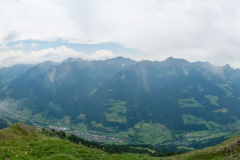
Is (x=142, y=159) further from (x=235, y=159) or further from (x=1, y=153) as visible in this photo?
(x=1, y=153)

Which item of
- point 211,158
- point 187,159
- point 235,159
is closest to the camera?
point 235,159

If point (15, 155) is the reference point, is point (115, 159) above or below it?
below

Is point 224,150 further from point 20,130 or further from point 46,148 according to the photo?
point 20,130

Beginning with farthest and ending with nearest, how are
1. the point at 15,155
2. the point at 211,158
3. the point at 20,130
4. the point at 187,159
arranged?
the point at 20,130 < the point at 187,159 < the point at 211,158 < the point at 15,155

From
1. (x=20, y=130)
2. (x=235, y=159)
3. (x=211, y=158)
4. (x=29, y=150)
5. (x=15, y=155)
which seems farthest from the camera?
(x=20, y=130)

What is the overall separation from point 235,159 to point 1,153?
43.3m

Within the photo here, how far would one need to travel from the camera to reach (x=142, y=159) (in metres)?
33.6

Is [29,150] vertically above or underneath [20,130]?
above

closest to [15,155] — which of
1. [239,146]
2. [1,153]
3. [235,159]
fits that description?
[1,153]

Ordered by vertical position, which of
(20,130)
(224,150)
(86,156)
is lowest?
(20,130)

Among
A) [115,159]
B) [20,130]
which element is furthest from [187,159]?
[20,130]

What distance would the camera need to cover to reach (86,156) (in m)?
31.1

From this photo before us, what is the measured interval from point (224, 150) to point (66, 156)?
4119cm

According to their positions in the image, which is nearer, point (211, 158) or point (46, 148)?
point (46, 148)
